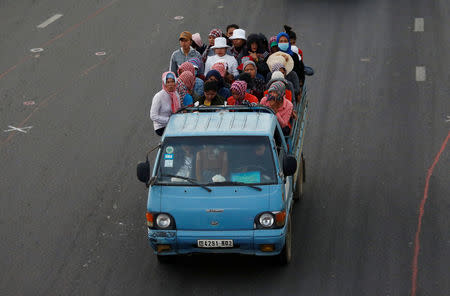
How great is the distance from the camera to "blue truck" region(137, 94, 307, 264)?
11.1 m

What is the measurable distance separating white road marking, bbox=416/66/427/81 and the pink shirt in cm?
717

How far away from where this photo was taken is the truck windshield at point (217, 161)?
11438mm

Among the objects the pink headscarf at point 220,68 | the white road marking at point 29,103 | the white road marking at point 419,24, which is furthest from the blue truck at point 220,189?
the white road marking at point 419,24

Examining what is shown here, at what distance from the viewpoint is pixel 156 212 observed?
36.7 feet

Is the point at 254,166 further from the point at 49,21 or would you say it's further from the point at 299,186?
the point at 49,21

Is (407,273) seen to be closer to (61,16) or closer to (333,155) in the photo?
(333,155)


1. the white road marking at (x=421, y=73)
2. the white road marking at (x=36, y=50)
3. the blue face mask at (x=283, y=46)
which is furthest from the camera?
the white road marking at (x=36, y=50)

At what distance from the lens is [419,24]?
→ 2317 centimetres

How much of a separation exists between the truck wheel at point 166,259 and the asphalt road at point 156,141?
0.35 ft

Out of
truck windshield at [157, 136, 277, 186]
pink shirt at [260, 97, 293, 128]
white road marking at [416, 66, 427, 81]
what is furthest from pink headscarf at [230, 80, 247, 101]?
white road marking at [416, 66, 427, 81]

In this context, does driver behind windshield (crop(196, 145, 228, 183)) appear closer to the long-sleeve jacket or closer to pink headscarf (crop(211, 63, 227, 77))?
the long-sleeve jacket

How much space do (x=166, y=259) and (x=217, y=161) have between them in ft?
4.98

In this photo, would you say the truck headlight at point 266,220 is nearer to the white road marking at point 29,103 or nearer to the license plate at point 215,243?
the license plate at point 215,243

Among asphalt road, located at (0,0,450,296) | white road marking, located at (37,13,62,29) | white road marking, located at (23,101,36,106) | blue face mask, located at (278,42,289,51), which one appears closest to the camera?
asphalt road, located at (0,0,450,296)
